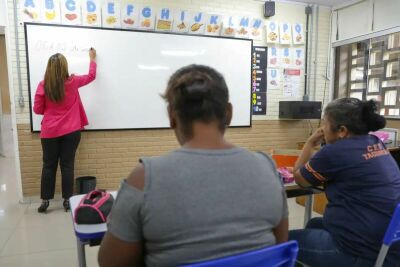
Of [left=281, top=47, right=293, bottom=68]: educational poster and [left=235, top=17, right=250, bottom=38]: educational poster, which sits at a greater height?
[left=235, top=17, right=250, bottom=38]: educational poster

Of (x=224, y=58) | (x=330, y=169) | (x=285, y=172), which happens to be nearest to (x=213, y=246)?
(x=330, y=169)

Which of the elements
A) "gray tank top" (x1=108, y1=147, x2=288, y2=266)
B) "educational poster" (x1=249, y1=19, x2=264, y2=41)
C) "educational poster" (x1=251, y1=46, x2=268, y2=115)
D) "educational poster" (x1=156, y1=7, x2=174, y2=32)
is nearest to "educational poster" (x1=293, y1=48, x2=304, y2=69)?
"educational poster" (x1=251, y1=46, x2=268, y2=115)

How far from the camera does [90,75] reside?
322cm

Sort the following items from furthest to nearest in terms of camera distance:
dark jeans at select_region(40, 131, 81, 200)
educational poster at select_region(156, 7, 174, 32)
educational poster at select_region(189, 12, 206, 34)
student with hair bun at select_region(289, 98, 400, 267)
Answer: educational poster at select_region(189, 12, 206, 34) → educational poster at select_region(156, 7, 174, 32) → dark jeans at select_region(40, 131, 81, 200) → student with hair bun at select_region(289, 98, 400, 267)

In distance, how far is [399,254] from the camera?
51.6 inches

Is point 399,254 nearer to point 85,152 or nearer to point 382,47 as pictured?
point 85,152

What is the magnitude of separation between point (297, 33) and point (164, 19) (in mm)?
1944

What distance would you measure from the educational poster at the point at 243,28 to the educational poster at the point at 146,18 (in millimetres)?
1132

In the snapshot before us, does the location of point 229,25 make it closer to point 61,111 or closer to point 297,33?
point 297,33

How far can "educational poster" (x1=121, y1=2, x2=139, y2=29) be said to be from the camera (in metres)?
3.44

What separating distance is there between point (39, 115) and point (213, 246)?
123 inches

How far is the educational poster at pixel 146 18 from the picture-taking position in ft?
11.5

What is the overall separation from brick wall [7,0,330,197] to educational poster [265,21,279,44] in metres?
0.10

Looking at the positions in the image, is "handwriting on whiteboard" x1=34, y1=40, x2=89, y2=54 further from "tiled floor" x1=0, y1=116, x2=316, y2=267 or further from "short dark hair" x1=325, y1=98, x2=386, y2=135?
"short dark hair" x1=325, y1=98, x2=386, y2=135
